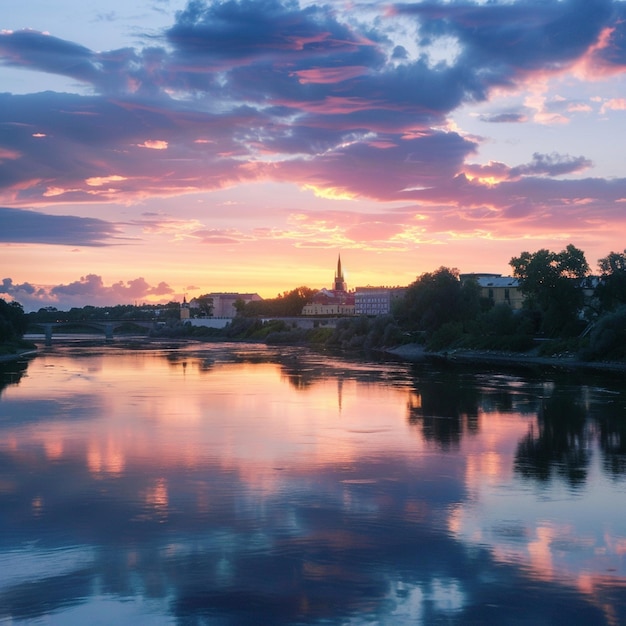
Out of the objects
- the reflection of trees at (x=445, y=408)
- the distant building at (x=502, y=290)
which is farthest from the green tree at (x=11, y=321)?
the distant building at (x=502, y=290)

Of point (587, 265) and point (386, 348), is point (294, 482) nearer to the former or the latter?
point (587, 265)

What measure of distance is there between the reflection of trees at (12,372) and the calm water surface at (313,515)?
15.8m

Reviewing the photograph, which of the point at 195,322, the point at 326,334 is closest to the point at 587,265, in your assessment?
the point at 326,334

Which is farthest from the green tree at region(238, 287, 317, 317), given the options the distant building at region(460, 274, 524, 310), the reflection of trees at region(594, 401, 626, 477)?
the reflection of trees at region(594, 401, 626, 477)

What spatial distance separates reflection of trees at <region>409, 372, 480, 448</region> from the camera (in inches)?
1161


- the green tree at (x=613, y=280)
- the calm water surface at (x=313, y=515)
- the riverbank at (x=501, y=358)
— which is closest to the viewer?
the calm water surface at (x=313, y=515)

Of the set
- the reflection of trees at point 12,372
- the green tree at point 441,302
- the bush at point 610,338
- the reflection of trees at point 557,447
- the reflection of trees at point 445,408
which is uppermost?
the green tree at point 441,302

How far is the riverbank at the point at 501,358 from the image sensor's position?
200 ft

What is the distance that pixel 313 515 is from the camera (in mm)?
17250

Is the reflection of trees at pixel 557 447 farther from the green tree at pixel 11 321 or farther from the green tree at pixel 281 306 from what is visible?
the green tree at pixel 281 306

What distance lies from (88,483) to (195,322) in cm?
15136

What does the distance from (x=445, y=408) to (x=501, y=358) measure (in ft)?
128

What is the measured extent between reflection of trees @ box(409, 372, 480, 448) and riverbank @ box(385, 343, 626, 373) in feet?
47.0

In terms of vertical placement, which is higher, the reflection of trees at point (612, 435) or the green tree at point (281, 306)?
the green tree at point (281, 306)
